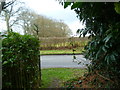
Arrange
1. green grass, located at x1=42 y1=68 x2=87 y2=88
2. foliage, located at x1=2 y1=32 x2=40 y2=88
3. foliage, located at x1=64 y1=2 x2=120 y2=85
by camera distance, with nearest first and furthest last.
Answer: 1. foliage, located at x1=64 y1=2 x2=120 y2=85
2. foliage, located at x1=2 y1=32 x2=40 y2=88
3. green grass, located at x1=42 y1=68 x2=87 y2=88

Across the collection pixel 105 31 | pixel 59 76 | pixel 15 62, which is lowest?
pixel 59 76

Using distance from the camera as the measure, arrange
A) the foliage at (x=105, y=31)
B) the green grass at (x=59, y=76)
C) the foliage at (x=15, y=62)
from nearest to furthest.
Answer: the foliage at (x=105, y=31) < the foliage at (x=15, y=62) < the green grass at (x=59, y=76)

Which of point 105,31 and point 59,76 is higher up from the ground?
point 105,31

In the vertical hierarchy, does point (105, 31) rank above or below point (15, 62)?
above

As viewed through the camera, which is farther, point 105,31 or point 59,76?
point 59,76

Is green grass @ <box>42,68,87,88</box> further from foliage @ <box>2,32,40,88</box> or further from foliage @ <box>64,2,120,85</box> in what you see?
foliage @ <box>64,2,120,85</box>

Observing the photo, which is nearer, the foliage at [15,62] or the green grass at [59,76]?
the foliage at [15,62]

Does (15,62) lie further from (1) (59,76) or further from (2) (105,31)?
(1) (59,76)

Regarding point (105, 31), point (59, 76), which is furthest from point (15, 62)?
point (59, 76)

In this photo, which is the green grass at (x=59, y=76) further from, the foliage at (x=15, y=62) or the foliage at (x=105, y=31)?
the foliage at (x=105, y=31)

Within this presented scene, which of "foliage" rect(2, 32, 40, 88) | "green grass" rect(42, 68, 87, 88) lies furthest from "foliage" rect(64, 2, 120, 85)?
"green grass" rect(42, 68, 87, 88)

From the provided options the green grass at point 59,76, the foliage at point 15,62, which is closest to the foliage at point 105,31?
the foliage at point 15,62

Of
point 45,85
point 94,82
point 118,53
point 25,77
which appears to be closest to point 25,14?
point 45,85

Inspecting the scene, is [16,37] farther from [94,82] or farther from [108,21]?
[94,82]
